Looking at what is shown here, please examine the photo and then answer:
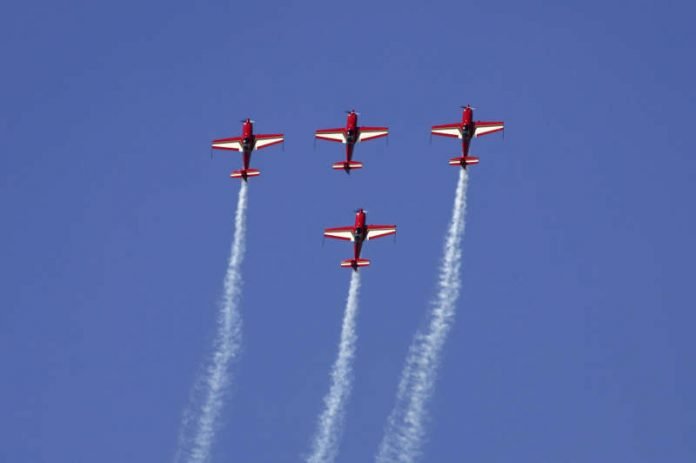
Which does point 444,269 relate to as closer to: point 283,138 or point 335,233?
point 335,233

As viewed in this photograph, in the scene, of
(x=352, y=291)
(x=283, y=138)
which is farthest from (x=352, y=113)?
(x=352, y=291)

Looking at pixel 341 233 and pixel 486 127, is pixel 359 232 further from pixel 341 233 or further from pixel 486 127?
pixel 486 127

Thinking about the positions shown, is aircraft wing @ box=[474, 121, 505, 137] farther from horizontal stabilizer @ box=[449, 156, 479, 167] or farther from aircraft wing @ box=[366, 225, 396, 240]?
aircraft wing @ box=[366, 225, 396, 240]

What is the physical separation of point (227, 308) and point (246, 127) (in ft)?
54.6

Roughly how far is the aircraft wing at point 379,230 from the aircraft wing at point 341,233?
1327mm

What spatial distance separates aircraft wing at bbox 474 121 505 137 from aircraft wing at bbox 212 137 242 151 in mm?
18963

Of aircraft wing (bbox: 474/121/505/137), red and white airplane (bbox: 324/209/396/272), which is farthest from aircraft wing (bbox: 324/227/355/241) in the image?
aircraft wing (bbox: 474/121/505/137)

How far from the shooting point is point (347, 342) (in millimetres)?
134875

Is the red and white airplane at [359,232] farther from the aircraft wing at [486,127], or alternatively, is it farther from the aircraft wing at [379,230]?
the aircraft wing at [486,127]

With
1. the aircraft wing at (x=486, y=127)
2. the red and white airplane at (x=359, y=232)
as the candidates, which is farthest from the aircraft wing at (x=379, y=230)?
the aircraft wing at (x=486, y=127)

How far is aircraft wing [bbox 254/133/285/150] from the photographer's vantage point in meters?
145

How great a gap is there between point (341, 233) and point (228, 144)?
1382 cm

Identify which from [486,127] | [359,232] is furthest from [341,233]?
[486,127]

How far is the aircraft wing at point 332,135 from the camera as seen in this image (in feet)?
472
